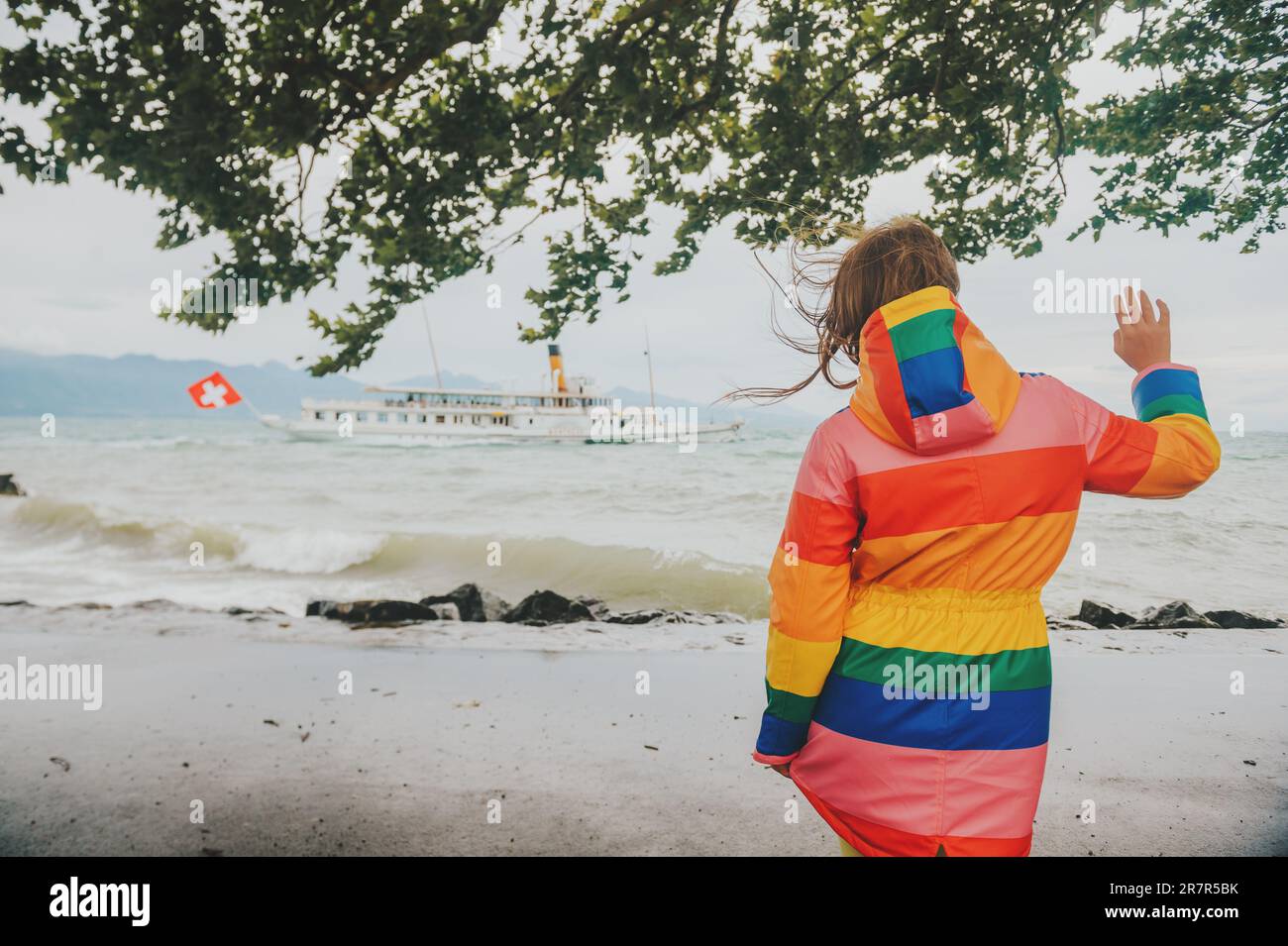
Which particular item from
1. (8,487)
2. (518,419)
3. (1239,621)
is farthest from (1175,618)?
(518,419)

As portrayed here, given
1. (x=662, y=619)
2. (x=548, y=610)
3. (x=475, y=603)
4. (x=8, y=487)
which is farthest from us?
(x=8, y=487)

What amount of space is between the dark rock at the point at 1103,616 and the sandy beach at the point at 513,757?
2185mm

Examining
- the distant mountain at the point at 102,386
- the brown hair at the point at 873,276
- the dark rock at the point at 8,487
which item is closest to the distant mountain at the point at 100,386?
the distant mountain at the point at 102,386

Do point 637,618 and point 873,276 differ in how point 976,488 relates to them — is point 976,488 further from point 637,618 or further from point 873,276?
point 637,618

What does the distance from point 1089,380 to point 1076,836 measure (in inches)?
357

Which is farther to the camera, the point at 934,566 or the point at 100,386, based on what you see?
the point at 100,386

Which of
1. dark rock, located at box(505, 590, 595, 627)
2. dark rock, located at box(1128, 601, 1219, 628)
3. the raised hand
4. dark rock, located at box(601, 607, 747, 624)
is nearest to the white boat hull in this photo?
dark rock, located at box(505, 590, 595, 627)

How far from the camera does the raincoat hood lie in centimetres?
192

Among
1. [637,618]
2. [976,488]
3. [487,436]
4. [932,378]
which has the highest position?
[487,436]

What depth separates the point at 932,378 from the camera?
6.30 feet

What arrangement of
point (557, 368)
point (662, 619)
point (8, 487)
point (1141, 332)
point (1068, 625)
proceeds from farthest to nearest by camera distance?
point (557, 368)
point (8, 487)
point (662, 619)
point (1068, 625)
point (1141, 332)

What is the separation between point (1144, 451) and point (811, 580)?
0.90m

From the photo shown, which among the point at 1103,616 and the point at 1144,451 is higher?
the point at 1144,451

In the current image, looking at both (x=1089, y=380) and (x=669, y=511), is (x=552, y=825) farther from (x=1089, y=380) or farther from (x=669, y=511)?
(x=669, y=511)
